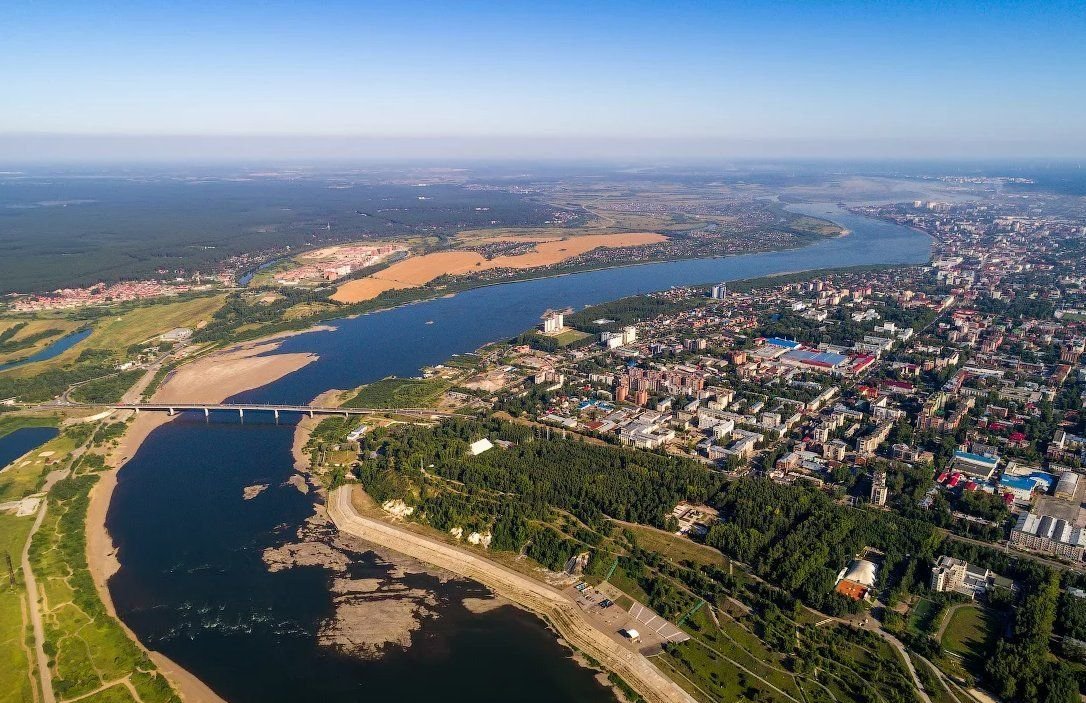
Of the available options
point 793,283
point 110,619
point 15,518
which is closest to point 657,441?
point 110,619

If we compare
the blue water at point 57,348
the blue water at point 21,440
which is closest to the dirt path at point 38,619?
the blue water at point 21,440

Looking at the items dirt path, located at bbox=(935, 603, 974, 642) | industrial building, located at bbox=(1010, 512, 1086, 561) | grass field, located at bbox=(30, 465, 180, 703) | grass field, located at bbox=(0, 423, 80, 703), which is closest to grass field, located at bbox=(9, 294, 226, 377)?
grass field, located at bbox=(0, 423, 80, 703)

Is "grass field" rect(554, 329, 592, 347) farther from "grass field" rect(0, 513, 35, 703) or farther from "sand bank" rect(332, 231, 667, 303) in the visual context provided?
"grass field" rect(0, 513, 35, 703)

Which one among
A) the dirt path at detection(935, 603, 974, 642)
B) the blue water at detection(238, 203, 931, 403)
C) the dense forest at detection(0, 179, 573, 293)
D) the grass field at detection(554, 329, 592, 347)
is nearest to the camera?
the dirt path at detection(935, 603, 974, 642)

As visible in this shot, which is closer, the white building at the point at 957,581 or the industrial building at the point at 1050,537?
the white building at the point at 957,581

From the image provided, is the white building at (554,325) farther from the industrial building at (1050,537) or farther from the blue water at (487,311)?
the industrial building at (1050,537)

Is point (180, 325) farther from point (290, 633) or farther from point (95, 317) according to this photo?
point (290, 633)

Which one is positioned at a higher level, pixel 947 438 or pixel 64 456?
pixel 947 438
